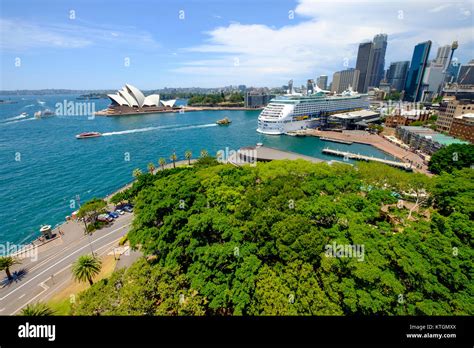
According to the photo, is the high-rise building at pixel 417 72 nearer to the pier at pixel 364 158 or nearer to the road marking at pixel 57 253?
the pier at pixel 364 158

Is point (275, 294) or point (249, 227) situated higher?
point (249, 227)

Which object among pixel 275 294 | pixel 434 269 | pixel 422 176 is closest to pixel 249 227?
pixel 275 294

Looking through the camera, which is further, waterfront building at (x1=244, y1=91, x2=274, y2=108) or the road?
waterfront building at (x1=244, y1=91, x2=274, y2=108)

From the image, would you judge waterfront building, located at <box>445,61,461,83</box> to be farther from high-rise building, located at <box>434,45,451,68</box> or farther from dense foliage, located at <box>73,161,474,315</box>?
dense foliage, located at <box>73,161,474,315</box>

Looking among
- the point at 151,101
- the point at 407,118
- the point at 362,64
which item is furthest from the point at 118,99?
the point at 362,64

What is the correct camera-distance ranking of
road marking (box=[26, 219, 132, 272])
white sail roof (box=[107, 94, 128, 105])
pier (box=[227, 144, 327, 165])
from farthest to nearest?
white sail roof (box=[107, 94, 128, 105]) < pier (box=[227, 144, 327, 165]) < road marking (box=[26, 219, 132, 272])

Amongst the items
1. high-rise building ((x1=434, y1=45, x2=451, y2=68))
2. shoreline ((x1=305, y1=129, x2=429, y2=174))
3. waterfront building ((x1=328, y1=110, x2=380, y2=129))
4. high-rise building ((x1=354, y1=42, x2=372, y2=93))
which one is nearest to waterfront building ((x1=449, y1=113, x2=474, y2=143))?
shoreline ((x1=305, y1=129, x2=429, y2=174))
